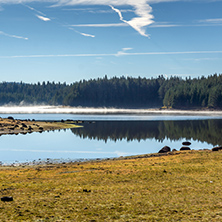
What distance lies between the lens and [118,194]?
65.1 ft

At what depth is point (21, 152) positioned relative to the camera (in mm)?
51188

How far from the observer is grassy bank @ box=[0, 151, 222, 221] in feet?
51.5

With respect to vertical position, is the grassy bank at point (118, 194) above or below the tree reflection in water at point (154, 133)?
above

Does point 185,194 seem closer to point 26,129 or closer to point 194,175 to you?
point 194,175

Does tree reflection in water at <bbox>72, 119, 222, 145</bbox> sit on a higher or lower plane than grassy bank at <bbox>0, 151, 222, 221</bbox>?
lower

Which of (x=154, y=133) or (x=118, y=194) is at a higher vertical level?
(x=118, y=194)

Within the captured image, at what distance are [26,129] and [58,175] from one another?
65183mm

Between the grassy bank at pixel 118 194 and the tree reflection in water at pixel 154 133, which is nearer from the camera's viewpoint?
the grassy bank at pixel 118 194

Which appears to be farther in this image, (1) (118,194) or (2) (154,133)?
(2) (154,133)

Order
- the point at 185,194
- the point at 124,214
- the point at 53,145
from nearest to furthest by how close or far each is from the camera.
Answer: the point at 124,214 → the point at 185,194 → the point at 53,145

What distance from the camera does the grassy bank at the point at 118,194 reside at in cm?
1569

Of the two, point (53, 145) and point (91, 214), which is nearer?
point (91, 214)

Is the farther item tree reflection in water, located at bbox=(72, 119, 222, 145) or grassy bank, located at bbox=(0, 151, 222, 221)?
tree reflection in water, located at bbox=(72, 119, 222, 145)

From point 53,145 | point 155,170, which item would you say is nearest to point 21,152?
point 53,145
